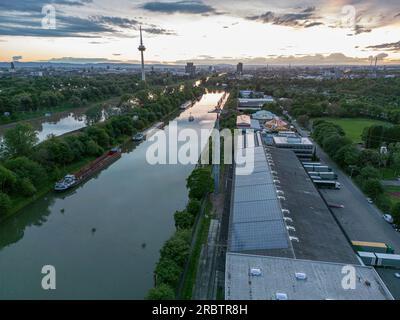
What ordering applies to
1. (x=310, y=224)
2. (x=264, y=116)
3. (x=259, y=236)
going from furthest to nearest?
(x=264, y=116) → (x=310, y=224) → (x=259, y=236)

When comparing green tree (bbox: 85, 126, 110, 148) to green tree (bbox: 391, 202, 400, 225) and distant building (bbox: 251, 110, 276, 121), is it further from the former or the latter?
green tree (bbox: 391, 202, 400, 225)

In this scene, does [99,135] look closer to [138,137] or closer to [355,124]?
[138,137]

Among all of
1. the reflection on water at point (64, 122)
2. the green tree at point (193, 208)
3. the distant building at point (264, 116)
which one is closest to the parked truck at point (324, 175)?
the green tree at point (193, 208)

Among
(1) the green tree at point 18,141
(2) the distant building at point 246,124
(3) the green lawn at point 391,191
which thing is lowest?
(3) the green lawn at point 391,191

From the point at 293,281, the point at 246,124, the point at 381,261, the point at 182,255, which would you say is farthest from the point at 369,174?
the point at 246,124

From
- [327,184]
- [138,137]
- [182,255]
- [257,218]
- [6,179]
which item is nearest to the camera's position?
[182,255]

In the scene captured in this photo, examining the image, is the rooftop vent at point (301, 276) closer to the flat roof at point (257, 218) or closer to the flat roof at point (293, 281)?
the flat roof at point (293, 281)
